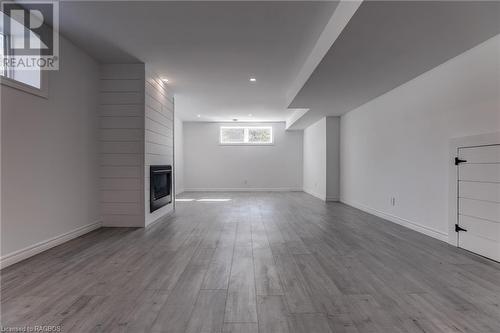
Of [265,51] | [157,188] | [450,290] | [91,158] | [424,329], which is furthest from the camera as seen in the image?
[157,188]

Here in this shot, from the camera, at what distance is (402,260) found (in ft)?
8.26

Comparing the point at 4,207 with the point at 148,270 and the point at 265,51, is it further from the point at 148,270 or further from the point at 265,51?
the point at 265,51

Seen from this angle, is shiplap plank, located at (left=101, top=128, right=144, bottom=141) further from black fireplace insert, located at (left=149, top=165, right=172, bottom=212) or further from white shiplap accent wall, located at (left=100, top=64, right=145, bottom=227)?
black fireplace insert, located at (left=149, top=165, right=172, bottom=212)

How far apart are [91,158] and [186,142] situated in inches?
222

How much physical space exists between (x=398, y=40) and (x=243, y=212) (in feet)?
12.4

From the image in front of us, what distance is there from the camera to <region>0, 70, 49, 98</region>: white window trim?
7.72 ft

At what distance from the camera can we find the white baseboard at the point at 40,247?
2360mm

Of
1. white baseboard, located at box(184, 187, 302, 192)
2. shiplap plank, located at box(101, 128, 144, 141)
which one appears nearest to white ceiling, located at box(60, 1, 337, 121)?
shiplap plank, located at box(101, 128, 144, 141)

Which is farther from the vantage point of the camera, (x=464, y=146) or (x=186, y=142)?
(x=186, y=142)

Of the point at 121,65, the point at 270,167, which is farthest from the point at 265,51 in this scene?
the point at 270,167

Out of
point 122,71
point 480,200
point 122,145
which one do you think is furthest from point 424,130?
point 122,71

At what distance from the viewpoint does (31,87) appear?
8.64 ft

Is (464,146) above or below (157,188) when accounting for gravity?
above

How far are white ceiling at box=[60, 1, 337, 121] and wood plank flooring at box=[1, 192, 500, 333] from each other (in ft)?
8.19
